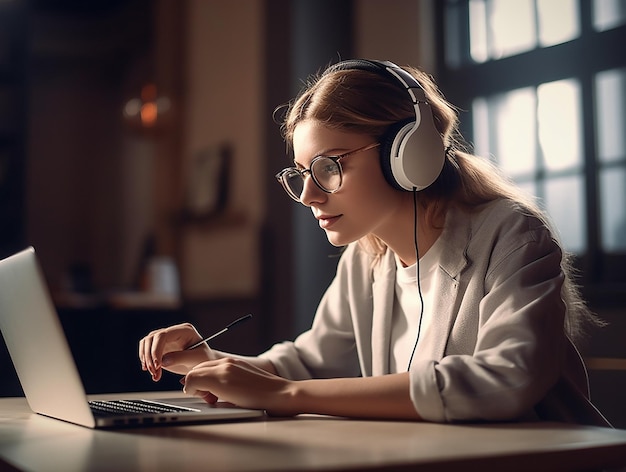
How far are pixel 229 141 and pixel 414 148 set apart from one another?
337 centimetres

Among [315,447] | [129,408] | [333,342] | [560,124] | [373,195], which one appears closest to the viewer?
[315,447]

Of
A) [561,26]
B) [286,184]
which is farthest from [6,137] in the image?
[286,184]

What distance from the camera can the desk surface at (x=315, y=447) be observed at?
0.74 meters

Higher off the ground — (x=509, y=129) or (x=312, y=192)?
(x=509, y=129)

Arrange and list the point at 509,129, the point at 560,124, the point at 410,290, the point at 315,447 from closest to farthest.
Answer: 1. the point at 315,447
2. the point at 410,290
3. the point at 560,124
4. the point at 509,129

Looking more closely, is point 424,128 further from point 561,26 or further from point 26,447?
point 561,26

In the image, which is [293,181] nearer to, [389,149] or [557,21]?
[389,149]

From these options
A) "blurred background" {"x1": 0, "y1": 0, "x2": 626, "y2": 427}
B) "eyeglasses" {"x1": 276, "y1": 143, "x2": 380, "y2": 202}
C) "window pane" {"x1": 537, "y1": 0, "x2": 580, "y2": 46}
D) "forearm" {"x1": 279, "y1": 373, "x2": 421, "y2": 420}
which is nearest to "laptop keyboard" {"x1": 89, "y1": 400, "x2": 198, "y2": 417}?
"forearm" {"x1": 279, "y1": 373, "x2": 421, "y2": 420}

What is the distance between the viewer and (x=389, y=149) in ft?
4.59

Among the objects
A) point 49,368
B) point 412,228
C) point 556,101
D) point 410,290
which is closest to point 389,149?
point 412,228

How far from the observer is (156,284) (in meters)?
4.36

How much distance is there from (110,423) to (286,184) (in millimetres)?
683

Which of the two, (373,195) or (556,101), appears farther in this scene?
(556,101)

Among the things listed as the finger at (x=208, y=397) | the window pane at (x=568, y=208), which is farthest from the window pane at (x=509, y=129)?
the finger at (x=208, y=397)
